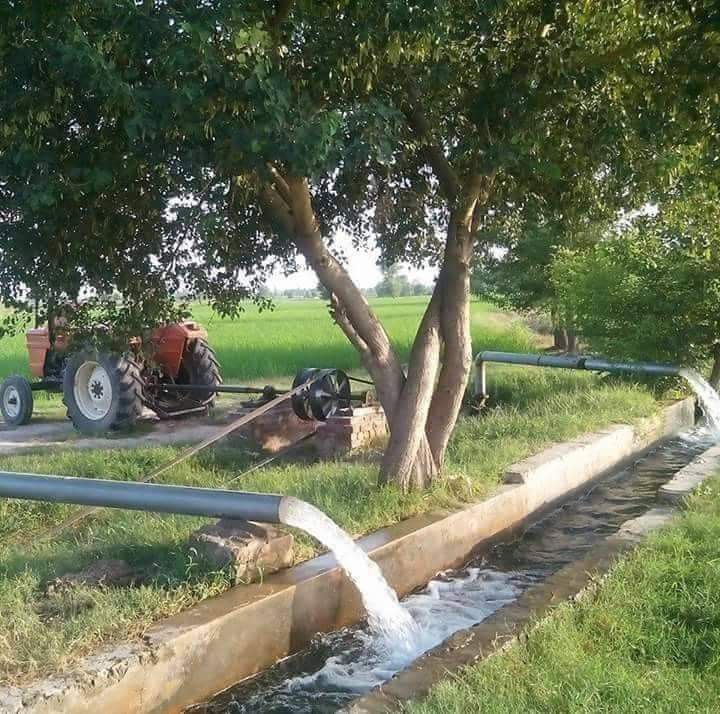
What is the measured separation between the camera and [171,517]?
20.7 ft

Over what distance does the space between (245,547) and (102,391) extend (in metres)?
7.61

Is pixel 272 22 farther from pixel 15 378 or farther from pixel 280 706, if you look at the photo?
pixel 15 378

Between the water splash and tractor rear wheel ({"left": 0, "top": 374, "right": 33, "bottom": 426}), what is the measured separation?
877 cm

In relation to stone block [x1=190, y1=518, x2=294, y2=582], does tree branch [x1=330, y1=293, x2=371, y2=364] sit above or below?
above

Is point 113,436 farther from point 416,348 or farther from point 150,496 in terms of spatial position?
point 150,496

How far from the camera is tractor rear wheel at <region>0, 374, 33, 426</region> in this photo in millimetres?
12828

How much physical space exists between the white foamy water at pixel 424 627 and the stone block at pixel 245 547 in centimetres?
61

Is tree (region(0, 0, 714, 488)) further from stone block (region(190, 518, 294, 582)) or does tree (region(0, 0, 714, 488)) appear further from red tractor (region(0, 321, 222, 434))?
red tractor (region(0, 321, 222, 434))

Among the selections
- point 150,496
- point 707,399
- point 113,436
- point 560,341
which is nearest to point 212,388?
point 113,436

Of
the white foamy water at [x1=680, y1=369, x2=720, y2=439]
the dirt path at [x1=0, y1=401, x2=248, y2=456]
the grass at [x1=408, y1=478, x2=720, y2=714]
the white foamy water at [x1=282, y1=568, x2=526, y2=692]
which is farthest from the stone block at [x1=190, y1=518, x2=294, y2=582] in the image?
the white foamy water at [x1=680, y1=369, x2=720, y2=439]

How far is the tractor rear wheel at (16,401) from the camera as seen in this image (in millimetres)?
12828

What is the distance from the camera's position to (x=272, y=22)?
18.5ft

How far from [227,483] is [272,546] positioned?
2.44 meters

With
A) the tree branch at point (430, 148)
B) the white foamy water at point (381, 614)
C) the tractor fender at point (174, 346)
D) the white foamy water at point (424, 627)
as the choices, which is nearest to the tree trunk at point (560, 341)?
the tractor fender at point (174, 346)
